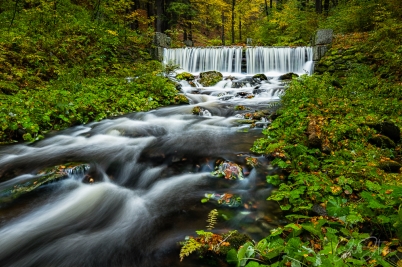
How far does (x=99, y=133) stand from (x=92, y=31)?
23.3 feet

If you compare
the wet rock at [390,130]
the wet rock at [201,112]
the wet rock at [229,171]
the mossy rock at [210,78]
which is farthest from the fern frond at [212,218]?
the mossy rock at [210,78]

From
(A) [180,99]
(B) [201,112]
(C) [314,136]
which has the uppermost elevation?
(A) [180,99]

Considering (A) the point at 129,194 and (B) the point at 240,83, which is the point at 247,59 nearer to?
(B) the point at 240,83

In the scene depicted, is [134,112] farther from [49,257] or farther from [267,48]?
[267,48]

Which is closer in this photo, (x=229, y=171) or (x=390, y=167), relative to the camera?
(x=390, y=167)

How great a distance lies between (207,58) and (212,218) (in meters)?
13.1

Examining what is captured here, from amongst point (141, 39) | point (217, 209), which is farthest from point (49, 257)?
point (141, 39)

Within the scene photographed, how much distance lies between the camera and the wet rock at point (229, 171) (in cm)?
407

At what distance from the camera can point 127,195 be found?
3.93 m

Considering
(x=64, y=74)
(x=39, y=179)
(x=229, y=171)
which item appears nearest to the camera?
(x=39, y=179)

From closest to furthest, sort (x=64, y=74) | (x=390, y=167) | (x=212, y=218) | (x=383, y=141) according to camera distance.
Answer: (x=212, y=218)
(x=390, y=167)
(x=383, y=141)
(x=64, y=74)

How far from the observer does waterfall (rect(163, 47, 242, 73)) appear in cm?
1443

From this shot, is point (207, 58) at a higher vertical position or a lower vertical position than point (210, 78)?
higher

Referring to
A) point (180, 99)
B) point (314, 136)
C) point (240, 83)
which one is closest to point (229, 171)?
point (314, 136)
